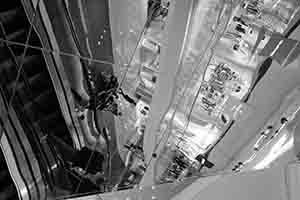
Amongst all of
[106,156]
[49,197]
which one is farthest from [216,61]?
[49,197]

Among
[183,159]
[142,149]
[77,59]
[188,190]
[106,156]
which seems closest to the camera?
[77,59]

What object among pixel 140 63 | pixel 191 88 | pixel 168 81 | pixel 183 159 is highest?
pixel 140 63

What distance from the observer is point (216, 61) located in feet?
4.02

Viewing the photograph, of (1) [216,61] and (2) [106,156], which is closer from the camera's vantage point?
(2) [106,156]

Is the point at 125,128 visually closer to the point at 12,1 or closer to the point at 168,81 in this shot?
the point at 168,81

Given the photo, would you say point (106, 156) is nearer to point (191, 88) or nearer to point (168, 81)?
point (168, 81)

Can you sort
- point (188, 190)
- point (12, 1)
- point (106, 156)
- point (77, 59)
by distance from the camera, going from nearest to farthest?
point (12, 1) → point (77, 59) → point (106, 156) → point (188, 190)

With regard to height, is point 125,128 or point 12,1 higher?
point 12,1

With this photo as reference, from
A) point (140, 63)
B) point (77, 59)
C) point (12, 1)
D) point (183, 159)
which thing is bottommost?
point (183, 159)

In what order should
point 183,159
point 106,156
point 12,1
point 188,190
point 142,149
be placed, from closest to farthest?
point 12,1 < point 106,156 < point 188,190 < point 142,149 < point 183,159

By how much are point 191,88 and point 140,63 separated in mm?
365

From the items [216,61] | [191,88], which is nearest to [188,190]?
[191,88]

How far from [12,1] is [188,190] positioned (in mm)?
551

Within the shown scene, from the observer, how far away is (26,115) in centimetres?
56
